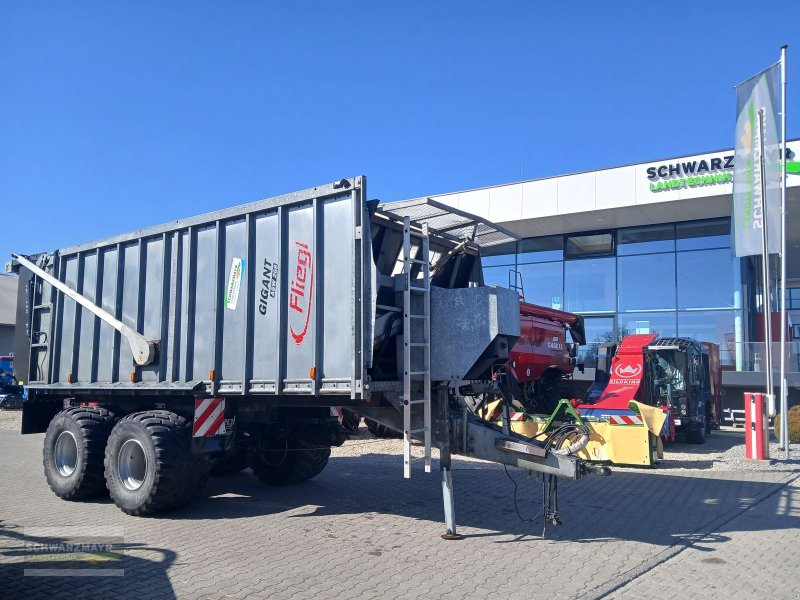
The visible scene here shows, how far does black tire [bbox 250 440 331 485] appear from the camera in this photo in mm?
9391

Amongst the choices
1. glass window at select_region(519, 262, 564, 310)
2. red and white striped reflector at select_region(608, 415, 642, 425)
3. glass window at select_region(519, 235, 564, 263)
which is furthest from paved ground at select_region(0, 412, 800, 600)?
glass window at select_region(519, 235, 564, 263)

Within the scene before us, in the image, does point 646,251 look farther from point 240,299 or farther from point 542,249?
point 240,299

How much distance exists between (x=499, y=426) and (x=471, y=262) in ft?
7.75

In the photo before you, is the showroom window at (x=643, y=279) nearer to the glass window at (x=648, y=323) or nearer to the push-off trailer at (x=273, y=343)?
the glass window at (x=648, y=323)

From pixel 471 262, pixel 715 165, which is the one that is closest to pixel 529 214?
pixel 715 165

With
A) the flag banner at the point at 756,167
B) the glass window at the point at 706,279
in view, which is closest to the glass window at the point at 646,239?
the glass window at the point at 706,279

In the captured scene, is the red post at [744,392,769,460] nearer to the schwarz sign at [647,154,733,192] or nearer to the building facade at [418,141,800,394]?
the building facade at [418,141,800,394]

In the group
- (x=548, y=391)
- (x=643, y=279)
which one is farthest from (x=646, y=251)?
(x=548, y=391)

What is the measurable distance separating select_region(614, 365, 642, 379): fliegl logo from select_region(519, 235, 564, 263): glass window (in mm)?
11342

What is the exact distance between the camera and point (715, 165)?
20500 millimetres

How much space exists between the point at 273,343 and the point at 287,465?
3.10m

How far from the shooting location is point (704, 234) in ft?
74.1

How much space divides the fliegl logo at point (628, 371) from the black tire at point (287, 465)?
7.57m

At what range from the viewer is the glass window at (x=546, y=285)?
82.6ft
